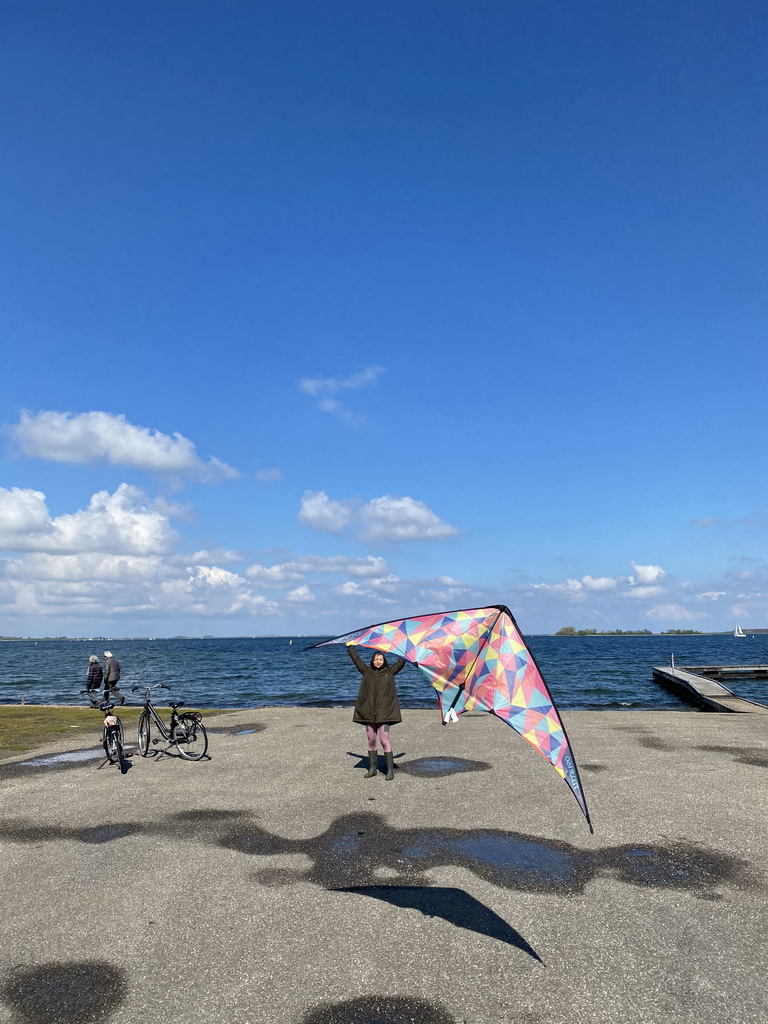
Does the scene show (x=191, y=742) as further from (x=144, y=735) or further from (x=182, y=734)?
(x=144, y=735)

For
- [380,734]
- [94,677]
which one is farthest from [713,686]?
[94,677]

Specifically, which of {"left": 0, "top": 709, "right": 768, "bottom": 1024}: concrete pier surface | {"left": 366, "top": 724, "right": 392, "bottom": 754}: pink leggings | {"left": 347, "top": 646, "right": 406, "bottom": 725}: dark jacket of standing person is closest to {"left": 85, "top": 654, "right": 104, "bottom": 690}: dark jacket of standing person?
{"left": 0, "top": 709, "right": 768, "bottom": 1024}: concrete pier surface

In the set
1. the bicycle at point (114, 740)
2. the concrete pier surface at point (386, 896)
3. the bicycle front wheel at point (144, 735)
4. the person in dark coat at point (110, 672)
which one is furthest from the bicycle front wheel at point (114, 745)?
the person in dark coat at point (110, 672)

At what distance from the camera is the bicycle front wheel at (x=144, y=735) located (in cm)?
1488

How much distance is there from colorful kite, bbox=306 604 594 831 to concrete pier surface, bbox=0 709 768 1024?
62.6 inches

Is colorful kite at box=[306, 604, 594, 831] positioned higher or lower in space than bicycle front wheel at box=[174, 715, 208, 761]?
higher

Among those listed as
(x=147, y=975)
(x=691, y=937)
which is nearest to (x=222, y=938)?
(x=147, y=975)

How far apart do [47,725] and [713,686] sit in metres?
28.5

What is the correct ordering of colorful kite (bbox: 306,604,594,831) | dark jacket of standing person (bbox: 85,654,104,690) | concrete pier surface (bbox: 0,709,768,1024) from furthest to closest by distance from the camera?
dark jacket of standing person (bbox: 85,654,104,690) < colorful kite (bbox: 306,604,594,831) < concrete pier surface (bbox: 0,709,768,1024)

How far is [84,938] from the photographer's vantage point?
623 centimetres

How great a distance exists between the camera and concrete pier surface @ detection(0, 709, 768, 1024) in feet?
17.0

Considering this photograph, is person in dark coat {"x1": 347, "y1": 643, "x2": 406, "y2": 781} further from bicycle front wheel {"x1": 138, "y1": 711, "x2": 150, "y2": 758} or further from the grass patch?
the grass patch

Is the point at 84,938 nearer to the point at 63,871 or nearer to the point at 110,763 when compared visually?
the point at 63,871

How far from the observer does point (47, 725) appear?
67.2ft
